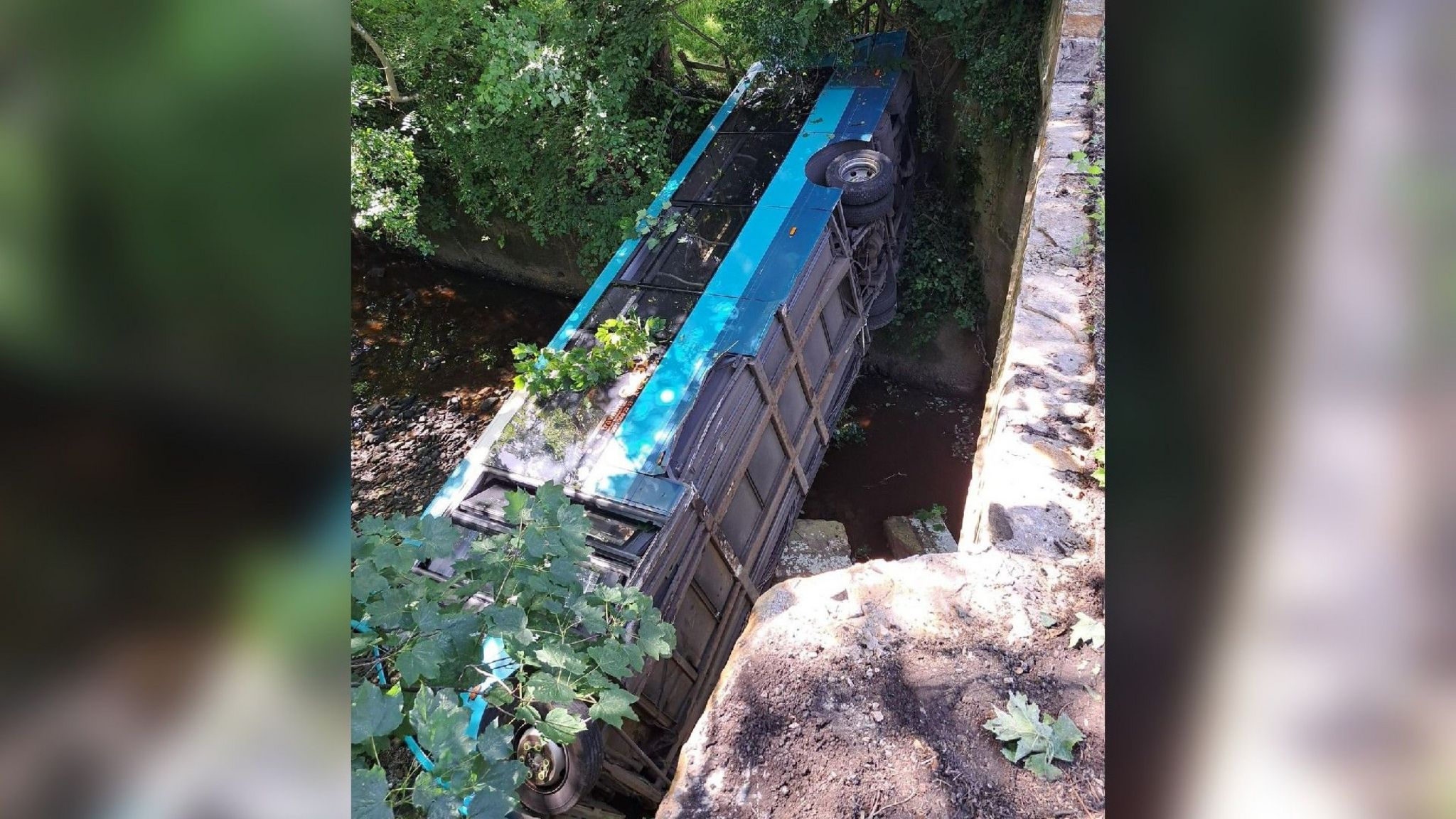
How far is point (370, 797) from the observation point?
4.18 feet

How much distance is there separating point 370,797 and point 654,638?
1.01 m

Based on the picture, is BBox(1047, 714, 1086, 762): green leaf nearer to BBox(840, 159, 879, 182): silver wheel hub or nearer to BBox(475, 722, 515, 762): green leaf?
BBox(475, 722, 515, 762): green leaf

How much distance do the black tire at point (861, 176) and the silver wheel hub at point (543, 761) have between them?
4.67 metres

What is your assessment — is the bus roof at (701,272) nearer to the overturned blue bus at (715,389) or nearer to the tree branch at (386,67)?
the overturned blue bus at (715,389)

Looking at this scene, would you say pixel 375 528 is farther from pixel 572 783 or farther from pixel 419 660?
pixel 572 783

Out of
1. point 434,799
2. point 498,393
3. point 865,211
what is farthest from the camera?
point 498,393

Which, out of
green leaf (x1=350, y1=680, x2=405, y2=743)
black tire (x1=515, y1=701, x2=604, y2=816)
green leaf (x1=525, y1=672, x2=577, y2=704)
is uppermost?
green leaf (x1=350, y1=680, x2=405, y2=743)

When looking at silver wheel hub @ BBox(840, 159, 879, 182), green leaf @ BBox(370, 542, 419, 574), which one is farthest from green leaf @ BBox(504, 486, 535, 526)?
silver wheel hub @ BBox(840, 159, 879, 182)

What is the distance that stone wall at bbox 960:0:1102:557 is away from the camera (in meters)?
2.97

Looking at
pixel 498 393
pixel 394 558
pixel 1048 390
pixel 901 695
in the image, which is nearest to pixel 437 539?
pixel 394 558

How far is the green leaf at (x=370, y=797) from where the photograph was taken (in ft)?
4.07

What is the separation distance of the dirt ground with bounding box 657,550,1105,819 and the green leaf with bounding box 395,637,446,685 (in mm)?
990
